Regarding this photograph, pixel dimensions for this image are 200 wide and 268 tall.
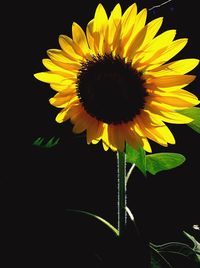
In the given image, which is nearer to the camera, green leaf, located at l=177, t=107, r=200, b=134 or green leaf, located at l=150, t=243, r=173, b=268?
green leaf, located at l=177, t=107, r=200, b=134

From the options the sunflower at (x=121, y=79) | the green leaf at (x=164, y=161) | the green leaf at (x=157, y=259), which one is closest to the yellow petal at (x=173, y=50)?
the sunflower at (x=121, y=79)

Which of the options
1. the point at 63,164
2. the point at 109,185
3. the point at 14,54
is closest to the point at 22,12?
the point at 14,54

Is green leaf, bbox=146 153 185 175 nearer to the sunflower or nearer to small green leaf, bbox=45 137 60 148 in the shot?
the sunflower

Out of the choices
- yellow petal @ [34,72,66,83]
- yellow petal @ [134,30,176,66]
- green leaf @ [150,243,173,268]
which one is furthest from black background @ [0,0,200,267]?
yellow petal @ [134,30,176,66]

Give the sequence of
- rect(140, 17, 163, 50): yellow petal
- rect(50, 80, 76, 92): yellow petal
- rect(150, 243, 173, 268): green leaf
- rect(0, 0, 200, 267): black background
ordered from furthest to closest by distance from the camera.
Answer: rect(0, 0, 200, 267): black background < rect(150, 243, 173, 268): green leaf < rect(50, 80, 76, 92): yellow petal < rect(140, 17, 163, 50): yellow petal

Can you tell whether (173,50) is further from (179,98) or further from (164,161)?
(164,161)

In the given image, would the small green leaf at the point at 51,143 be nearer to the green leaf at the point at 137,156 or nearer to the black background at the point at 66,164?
the green leaf at the point at 137,156
